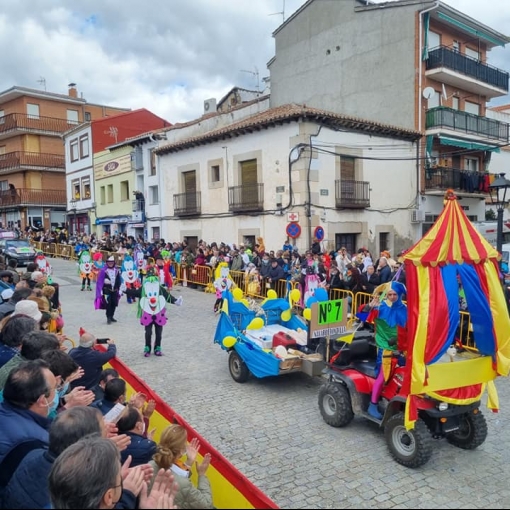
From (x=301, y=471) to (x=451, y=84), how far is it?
21.8 m

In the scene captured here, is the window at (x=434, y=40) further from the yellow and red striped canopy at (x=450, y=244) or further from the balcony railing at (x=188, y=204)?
the yellow and red striped canopy at (x=450, y=244)

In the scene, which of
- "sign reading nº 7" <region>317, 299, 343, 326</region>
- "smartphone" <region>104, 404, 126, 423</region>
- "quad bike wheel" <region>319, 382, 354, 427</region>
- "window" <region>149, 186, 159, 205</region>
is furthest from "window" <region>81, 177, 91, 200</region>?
"smartphone" <region>104, 404, 126, 423</region>

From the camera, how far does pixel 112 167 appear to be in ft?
97.0

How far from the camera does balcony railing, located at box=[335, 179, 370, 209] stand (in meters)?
17.9

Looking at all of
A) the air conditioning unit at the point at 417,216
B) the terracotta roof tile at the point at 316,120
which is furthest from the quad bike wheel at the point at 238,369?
the air conditioning unit at the point at 417,216

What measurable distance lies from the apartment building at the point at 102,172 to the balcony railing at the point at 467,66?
55.3 ft

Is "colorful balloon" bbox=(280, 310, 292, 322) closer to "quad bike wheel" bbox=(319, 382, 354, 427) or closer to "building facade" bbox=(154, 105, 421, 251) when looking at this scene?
"quad bike wheel" bbox=(319, 382, 354, 427)

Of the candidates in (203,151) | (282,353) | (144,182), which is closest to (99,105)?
(144,182)

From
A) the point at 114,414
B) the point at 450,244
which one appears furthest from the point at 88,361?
the point at 450,244

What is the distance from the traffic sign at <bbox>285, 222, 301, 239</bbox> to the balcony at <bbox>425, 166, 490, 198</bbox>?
7678 millimetres

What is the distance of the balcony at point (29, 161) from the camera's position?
38.4m

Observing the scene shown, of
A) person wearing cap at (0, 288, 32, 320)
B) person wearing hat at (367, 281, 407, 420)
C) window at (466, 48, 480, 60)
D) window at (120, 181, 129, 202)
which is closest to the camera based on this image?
person wearing hat at (367, 281, 407, 420)

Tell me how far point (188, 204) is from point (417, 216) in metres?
10.9

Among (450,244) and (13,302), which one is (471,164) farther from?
(13,302)
